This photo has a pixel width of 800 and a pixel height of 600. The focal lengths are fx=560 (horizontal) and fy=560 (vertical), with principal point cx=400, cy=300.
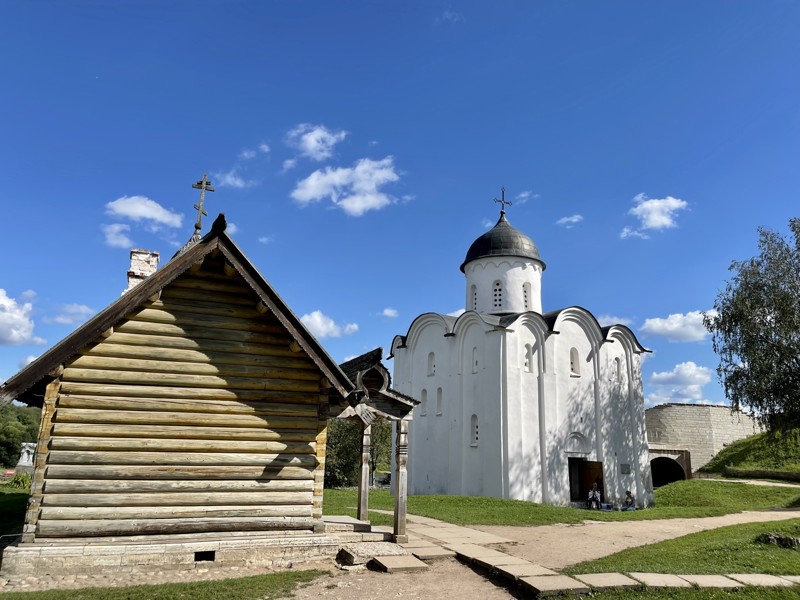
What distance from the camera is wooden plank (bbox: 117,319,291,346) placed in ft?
30.1

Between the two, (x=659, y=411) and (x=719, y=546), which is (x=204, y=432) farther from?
(x=659, y=411)

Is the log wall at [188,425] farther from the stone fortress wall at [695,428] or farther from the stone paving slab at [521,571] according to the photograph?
the stone fortress wall at [695,428]

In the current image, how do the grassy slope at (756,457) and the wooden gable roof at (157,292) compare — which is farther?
the grassy slope at (756,457)

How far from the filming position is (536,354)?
27.9m

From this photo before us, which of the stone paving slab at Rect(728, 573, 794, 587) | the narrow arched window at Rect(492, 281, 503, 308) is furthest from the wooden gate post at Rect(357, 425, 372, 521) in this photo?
the narrow arched window at Rect(492, 281, 503, 308)

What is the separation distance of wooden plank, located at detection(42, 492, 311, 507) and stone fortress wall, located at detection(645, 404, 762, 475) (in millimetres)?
37914

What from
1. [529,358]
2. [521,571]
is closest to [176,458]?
[521,571]

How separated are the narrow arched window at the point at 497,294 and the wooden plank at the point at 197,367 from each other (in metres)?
21.9

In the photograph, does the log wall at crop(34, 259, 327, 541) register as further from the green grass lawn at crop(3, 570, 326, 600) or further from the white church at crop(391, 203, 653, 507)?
the white church at crop(391, 203, 653, 507)

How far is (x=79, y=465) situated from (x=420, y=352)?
76.8ft

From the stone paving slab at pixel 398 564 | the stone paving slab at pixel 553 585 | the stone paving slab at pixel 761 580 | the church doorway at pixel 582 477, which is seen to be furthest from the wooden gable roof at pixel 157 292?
the church doorway at pixel 582 477

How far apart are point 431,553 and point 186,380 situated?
520 centimetres

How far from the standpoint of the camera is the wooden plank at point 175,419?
863 cm

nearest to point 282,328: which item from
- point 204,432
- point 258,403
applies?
point 258,403
